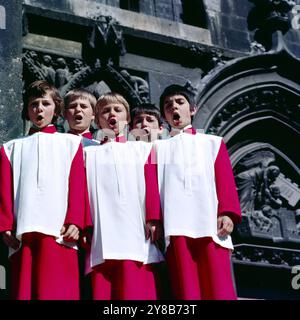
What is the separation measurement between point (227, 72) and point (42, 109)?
316 centimetres

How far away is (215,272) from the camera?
13.9 ft

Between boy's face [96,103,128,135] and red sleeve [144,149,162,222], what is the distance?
0.86 ft

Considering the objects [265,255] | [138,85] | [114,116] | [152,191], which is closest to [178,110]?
[114,116]

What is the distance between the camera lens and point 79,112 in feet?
15.8

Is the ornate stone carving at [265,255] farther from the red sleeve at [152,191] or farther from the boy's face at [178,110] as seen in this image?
the red sleeve at [152,191]

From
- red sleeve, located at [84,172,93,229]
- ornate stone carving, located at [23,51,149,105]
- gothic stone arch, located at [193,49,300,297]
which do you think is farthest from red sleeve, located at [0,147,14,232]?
gothic stone arch, located at [193,49,300,297]

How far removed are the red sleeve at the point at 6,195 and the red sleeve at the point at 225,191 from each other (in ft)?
A: 3.88

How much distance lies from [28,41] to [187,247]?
313 cm

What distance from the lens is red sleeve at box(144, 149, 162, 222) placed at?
4.39 metres

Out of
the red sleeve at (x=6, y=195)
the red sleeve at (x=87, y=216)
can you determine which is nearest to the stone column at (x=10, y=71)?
the red sleeve at (x=6, y=195)

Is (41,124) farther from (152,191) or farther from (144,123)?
(152,191)

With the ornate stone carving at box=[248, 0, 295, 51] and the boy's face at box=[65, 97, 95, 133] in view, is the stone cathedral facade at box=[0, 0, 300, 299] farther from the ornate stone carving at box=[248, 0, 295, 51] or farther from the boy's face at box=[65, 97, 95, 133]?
the boy's face at box=[65, 97, 95, 133]

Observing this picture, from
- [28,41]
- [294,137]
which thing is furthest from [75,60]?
[294,137]

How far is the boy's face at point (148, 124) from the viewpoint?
194 inches
